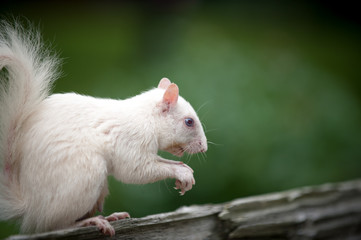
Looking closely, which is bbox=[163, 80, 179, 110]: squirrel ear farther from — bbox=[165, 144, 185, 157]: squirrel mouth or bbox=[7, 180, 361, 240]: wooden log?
bbox=[7, 180, 361, 240]: wooden log

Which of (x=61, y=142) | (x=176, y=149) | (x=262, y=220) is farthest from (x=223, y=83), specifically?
(x=61, y=142)

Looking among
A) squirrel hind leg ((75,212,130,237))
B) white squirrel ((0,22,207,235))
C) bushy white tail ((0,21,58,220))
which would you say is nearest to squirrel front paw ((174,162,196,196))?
white squirrel ((0,22,207,235))

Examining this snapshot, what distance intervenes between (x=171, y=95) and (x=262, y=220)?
81 cm

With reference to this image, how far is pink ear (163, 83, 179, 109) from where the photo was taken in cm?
132

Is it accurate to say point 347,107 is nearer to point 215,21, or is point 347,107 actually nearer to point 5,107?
point 215,21

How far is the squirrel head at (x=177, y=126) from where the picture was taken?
135 cm

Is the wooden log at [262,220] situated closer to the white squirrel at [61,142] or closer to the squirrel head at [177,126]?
the white squirrel at [61,142]

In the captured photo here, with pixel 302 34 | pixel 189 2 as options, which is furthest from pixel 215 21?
pixel 302 34

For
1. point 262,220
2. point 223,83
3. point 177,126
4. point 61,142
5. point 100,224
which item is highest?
point 223,83

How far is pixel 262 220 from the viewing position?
70.0 inches

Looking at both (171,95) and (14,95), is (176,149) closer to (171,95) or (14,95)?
(171,95)

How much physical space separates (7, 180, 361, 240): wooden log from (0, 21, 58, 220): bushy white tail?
20 cm

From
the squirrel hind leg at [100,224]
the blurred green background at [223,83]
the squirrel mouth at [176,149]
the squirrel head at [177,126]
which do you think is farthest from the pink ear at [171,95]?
the squirrel hind leg at [100,224]

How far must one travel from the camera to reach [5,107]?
3.95 ft
